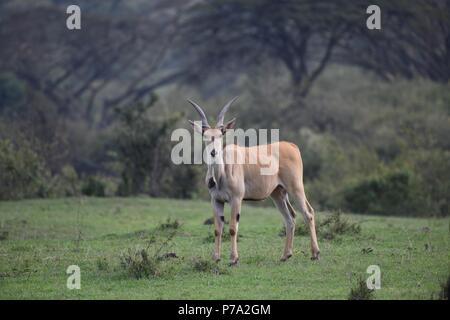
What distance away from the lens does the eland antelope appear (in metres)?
12.1

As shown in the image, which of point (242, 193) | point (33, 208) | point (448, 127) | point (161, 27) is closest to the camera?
point (242, 193)

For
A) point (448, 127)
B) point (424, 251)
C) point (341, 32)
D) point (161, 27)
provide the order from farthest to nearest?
1. point (161, 27)
2. point (341, 32)
3. point (448, 127)
4. point (424, 251)

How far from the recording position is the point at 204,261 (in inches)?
460

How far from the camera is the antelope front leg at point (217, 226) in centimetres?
1225

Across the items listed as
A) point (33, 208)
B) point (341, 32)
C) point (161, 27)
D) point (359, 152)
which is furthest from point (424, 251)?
point (161, 27)

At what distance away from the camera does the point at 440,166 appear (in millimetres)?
26719

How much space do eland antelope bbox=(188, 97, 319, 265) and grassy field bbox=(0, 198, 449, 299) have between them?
0.49 meters

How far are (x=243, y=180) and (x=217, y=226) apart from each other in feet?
2.50

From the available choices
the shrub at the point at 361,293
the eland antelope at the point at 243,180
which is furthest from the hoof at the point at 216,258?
the shrub at the point at 361,293

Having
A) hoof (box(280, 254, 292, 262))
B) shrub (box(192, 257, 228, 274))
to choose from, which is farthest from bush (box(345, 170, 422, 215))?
shrub (box(192, 257, 228, 274))

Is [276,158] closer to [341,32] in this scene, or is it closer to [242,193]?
[242,193]

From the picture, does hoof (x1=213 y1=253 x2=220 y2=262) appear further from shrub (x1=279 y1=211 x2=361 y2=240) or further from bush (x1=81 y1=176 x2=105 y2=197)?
bush (x1=81 y1=176 x2=105 y2=197)

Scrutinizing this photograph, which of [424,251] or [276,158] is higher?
[276,158]
